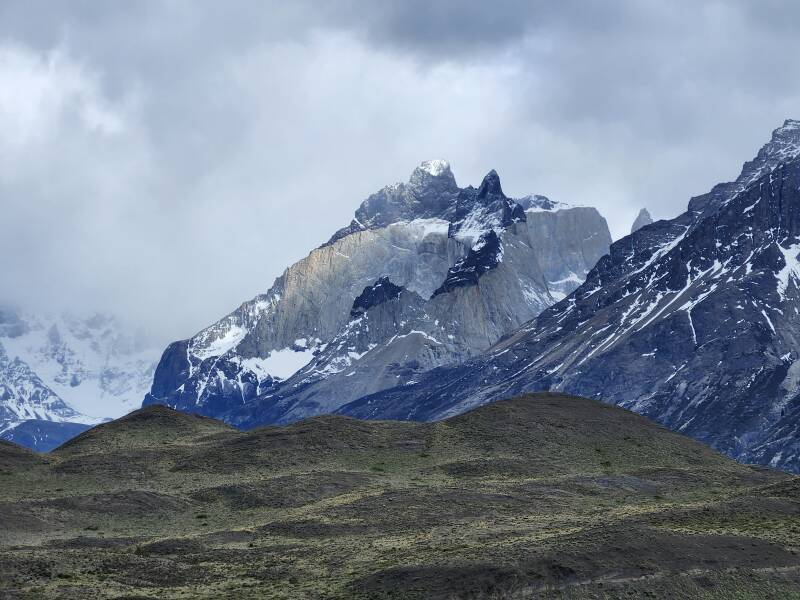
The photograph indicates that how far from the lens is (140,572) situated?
90188 millimetres

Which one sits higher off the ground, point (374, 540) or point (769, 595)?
point (374, 540)

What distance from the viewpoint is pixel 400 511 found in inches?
4577

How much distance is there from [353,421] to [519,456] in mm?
24647

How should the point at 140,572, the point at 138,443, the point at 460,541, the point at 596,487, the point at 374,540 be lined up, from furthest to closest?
the point at 138,443
the point at 596,487
the point at 374,540
the point at 460,541
the point at 140,572

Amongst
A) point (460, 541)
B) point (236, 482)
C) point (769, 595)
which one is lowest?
point (769, 595)

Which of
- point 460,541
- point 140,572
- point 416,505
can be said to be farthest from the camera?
point 416,505

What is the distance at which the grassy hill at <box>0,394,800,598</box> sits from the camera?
84.6 metres

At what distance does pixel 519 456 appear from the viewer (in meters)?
149

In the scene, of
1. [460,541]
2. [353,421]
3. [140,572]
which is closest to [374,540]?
[460,541]

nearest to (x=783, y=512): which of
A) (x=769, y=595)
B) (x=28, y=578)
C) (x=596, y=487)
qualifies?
(x=769, y=595)

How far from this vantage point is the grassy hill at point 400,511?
84625mm

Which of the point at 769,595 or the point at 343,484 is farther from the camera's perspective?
the point at 343,484

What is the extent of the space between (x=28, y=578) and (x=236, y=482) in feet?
170

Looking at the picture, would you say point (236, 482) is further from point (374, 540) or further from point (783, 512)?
point (783, 512)
